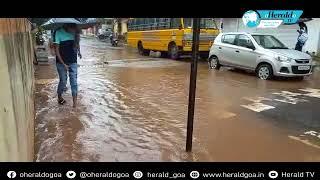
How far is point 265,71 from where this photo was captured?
36.5 ft

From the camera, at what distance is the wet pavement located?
16.2 feet

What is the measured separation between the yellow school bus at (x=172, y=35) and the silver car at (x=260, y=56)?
79.2 inches

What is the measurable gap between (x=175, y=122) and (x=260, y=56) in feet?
19.3

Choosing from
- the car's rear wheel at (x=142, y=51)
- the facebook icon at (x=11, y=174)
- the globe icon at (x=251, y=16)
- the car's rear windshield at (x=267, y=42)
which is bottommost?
the car's rear wheel at (x=142, y=51)

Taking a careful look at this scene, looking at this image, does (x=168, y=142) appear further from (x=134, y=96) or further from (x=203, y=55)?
(x=203, y=55)

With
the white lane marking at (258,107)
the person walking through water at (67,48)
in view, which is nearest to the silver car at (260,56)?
the white lane marking at (258,107)

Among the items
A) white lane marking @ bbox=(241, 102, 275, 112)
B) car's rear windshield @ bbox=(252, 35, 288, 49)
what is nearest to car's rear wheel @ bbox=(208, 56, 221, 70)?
car's rear windshield @ bbox=(252, 35, 288, 49)

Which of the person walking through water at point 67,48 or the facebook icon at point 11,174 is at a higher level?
the person walking through water at point 67,48

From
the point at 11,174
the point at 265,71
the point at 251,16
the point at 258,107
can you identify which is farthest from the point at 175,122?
the point at 265,71

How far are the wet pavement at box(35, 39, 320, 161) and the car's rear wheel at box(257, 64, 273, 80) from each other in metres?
0.46

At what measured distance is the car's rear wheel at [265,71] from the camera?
1103 centimetres

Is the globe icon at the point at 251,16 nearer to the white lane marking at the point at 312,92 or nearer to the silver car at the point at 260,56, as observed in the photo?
the white lane marking at the point at 312,92

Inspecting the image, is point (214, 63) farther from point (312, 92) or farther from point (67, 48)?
point (67, 48)

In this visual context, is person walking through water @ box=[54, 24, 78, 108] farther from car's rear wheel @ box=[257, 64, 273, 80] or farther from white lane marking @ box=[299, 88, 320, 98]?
car's rear wheel @ box=[257, 64, 273, 80]
